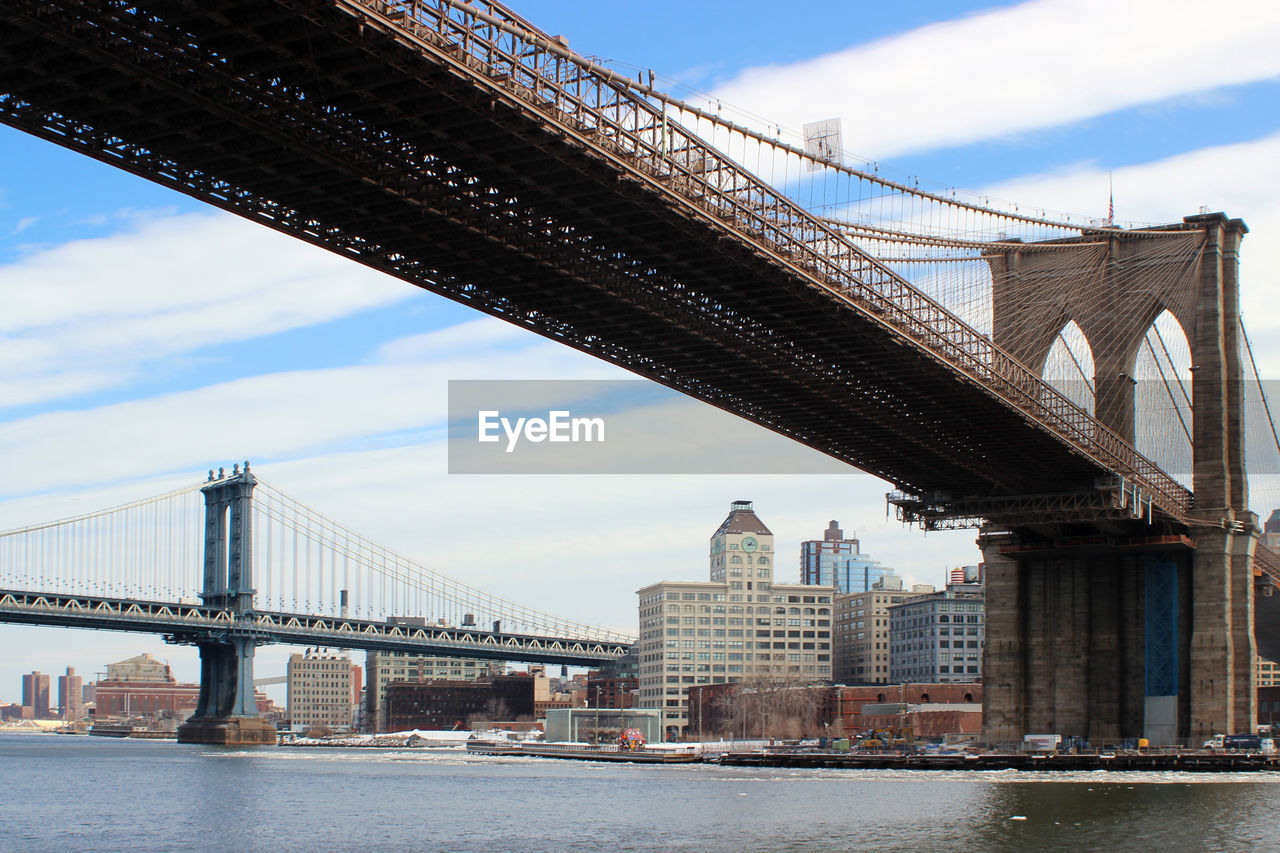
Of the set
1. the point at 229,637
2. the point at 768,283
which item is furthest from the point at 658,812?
the point at 229,637

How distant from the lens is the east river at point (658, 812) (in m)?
39.1

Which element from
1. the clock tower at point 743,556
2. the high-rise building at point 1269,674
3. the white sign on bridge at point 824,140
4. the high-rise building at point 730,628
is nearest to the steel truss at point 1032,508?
the white sign on bridge at point 824,140

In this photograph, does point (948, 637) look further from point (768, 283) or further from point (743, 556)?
point (768, 283)

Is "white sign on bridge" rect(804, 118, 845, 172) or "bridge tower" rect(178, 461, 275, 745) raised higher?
"white sign on bridge" rect(804, 118, 845, 172)

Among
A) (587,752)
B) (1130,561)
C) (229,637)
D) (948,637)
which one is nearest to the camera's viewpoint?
(1130,561)

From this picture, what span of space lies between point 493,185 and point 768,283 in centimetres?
1070

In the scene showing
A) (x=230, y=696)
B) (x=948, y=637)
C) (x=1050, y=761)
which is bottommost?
(x=230, y=696)

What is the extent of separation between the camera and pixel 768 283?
41.9 metres

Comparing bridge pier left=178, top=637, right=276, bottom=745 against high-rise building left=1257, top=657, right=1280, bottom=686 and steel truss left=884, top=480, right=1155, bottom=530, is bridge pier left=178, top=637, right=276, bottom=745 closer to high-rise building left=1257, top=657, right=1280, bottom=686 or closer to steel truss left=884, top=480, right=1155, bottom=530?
steel truss left=884, top=480, right=1155, bottom=530

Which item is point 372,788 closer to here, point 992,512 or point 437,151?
point 992,512

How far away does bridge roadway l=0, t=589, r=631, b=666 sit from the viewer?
12062 cm

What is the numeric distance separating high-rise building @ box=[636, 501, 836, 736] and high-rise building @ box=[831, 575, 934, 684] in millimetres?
6039

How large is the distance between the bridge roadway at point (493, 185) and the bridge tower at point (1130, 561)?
45.2 ft

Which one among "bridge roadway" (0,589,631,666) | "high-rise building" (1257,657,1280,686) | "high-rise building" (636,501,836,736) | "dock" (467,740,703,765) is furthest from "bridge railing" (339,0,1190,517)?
"high-rise building" (1257,657,1280,686)
